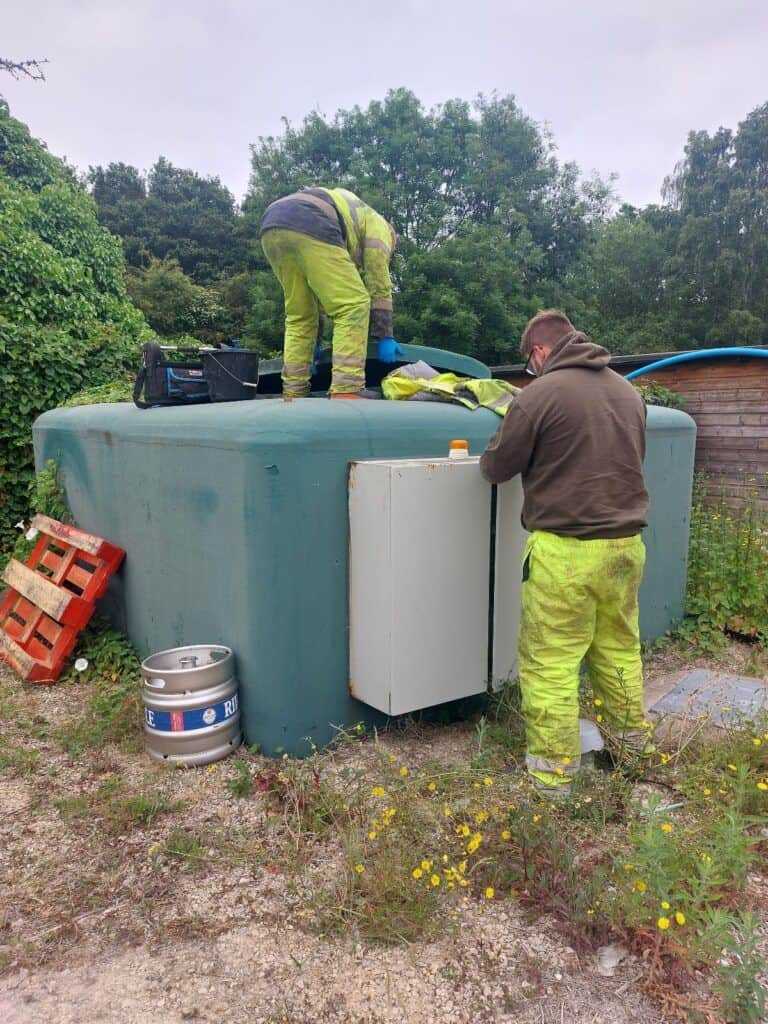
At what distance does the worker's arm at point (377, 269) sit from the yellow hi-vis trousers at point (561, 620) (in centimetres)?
211

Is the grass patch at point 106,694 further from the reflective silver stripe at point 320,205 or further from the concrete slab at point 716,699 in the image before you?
the reflective silver stripe at point 320,205

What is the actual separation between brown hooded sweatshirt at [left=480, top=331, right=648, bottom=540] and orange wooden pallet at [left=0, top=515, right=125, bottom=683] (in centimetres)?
280

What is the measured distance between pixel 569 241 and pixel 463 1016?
26855 mm

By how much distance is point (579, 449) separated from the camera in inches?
107

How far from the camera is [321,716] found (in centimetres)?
319

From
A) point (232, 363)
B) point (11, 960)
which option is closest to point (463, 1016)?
point (11, 960)

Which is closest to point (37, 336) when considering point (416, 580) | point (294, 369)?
point (294, 369)

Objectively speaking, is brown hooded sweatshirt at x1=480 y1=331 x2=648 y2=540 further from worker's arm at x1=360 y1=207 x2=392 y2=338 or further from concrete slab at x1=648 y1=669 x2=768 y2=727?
worker's arm at x1=360 y1=207 x2=392 y2=338

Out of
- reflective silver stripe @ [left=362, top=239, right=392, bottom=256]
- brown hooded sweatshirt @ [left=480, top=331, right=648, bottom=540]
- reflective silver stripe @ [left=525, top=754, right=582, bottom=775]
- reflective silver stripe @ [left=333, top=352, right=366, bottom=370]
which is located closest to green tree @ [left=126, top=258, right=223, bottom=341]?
reflective silver stripe @ [left=362, top=239, right=392, bottom=256]

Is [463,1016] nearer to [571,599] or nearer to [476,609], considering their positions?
[571,599]

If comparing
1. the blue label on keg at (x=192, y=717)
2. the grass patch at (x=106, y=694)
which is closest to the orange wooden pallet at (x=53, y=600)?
the grass patch at (x=106, y=694)

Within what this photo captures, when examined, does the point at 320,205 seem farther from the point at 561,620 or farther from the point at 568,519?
the point at 561,620

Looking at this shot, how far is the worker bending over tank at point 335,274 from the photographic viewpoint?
3969 mm

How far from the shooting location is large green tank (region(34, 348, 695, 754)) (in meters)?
3.04
